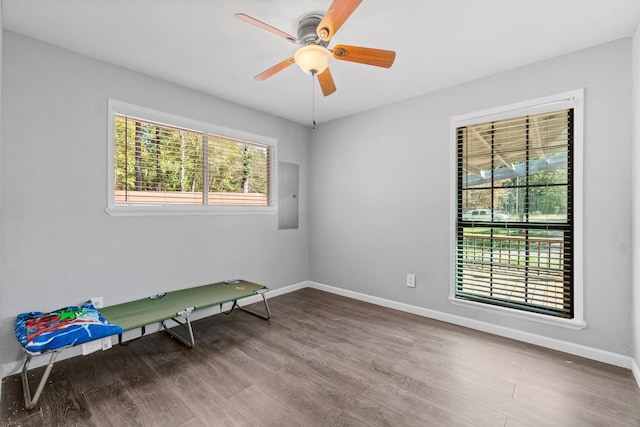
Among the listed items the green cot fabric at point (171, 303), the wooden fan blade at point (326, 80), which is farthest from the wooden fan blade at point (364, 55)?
the green cot fabric at point (171, 303)

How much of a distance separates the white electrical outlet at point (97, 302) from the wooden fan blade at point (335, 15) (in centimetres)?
264

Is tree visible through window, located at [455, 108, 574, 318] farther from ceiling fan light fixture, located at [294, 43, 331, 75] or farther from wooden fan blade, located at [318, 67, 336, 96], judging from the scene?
ceiling fan light fixture, located at [294, 43, 331, 75]

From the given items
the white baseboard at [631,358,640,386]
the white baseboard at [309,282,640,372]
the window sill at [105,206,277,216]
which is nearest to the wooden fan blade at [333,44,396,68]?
the window sill at [105,206,277,216]

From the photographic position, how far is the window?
2354mm

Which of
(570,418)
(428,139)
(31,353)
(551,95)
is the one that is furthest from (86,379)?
(551,95)

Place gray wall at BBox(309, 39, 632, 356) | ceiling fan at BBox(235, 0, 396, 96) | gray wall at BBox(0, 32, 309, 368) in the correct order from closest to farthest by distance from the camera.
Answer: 1. ceiling fan at BBox(235, 0, 396, 96)
2. gray wall at BBox(0, 32, 309, 368)
3. gray wall at BBox(309, 39, 632, 356)

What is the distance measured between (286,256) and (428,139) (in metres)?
2.33

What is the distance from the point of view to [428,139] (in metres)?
3.07

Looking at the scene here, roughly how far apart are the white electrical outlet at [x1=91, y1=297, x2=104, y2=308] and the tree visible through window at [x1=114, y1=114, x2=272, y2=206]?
816 mm

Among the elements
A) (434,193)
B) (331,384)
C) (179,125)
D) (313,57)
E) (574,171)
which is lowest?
(331,384)

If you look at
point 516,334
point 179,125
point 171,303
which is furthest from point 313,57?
point 516,334

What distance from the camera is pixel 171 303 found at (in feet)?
8.28

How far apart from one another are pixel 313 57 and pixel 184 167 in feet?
6.08

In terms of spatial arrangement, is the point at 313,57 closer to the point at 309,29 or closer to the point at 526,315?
the point at 309,29
